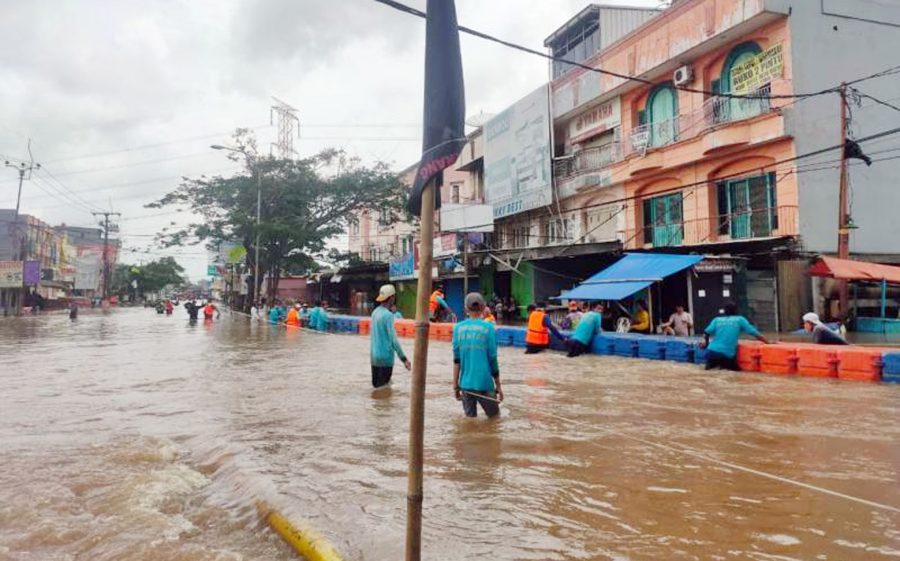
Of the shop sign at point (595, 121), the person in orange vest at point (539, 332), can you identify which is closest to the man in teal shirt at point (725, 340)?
the person in orange vest at point (539, 332)

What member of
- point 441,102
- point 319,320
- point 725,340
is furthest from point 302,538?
point 319,320

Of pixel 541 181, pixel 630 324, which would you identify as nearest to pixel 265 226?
pixel 541 181

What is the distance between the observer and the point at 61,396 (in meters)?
9.50

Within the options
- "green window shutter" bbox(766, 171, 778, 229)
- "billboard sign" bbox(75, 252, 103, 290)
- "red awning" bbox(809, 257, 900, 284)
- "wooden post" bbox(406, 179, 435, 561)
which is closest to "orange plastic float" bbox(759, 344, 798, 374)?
"red awning" bbox(809, 257, 900, 284)

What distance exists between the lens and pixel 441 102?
2824 millimetres

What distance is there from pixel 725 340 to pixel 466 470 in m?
7.82

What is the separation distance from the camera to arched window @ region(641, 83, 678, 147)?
2120cm

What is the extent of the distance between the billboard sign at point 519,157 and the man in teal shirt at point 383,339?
17784 mm

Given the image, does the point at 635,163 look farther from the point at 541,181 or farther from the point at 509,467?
the point at 509,467

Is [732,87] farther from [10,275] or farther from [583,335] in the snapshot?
[10,275]

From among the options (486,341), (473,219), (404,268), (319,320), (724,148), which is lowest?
(486,341)

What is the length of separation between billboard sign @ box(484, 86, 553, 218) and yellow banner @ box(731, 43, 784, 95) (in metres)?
7.81

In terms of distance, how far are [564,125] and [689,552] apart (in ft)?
82.4

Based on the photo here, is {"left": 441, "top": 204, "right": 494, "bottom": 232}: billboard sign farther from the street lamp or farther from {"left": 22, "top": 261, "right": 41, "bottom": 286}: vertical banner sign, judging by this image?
{"left": 22, "top": 261, "right": 41, "bottom": 286}: vertical banner sign
